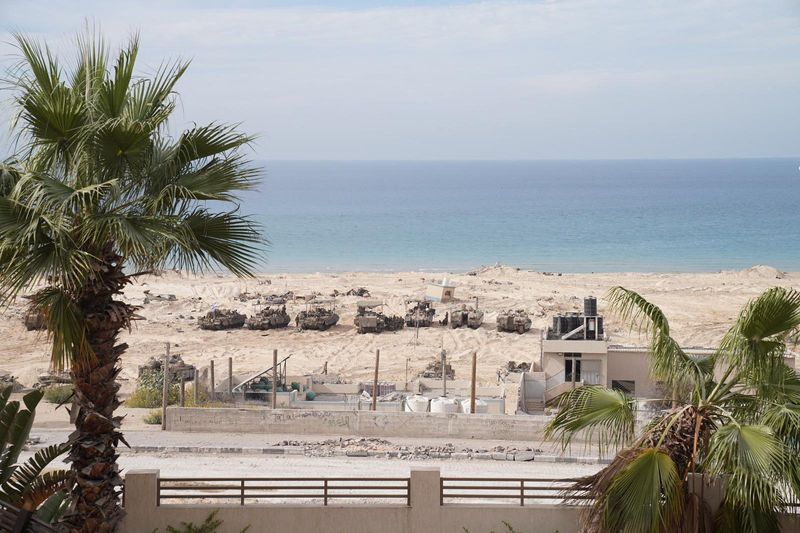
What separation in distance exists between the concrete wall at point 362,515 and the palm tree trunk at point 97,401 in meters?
1.28

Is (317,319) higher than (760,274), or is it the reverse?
(760,274)

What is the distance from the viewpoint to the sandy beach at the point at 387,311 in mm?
34281

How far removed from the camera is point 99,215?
9.34 meters

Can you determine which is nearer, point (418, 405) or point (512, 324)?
point (418, 405)

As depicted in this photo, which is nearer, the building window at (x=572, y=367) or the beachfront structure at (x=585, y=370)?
the beachfront structure at (x=585, y=370)

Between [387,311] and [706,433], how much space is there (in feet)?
120

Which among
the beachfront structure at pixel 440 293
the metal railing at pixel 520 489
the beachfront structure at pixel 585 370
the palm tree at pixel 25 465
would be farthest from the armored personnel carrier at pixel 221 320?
the palm tree at pixel 25 465

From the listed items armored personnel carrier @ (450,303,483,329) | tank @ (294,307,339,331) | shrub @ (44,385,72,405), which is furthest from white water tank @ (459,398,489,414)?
tank @ (294,307,339,331)

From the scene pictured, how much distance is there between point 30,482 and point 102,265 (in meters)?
2.54

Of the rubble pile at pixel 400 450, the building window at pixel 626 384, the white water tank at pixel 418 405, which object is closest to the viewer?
the rubble pile at pixel 400 450

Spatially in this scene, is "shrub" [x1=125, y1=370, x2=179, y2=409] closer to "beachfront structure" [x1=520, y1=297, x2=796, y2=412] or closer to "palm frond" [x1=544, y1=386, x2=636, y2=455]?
"beachfront structure" [x1=520, y1=297, x2=796, y2=412]

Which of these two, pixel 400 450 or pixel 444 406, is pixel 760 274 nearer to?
pixel 444 406

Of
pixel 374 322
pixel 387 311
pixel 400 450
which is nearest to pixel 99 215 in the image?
pixel 400 450

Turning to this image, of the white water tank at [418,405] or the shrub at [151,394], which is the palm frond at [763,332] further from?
the shrub at [151,394]
